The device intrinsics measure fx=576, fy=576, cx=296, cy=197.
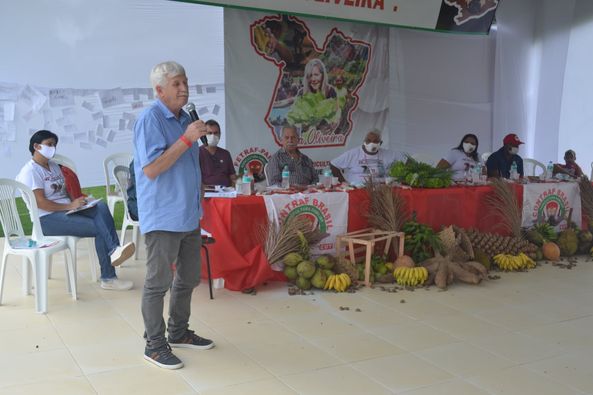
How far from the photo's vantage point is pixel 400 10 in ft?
21.2

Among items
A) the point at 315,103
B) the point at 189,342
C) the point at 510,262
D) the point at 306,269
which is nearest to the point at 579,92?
the point at 315,103

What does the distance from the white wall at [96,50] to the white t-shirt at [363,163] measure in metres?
1.42

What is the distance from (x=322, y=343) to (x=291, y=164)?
2.49 metres

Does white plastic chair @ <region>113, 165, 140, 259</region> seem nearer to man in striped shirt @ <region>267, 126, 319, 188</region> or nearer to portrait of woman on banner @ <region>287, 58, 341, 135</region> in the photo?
man in striped shirt @ <region>267, 126, 319, 188</region>

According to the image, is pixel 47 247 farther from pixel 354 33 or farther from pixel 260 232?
pixel 354 33

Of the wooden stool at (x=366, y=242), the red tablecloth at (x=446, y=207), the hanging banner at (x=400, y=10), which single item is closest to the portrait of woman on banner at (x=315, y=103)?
the hanging banner at (x=400, y=10)

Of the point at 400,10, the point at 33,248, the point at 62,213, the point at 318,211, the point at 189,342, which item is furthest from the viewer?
the point at 400,10

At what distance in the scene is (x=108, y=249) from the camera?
4215 mm

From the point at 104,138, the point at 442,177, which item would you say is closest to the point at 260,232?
the point at 442,177

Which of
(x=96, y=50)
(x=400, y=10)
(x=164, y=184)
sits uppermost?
(x=400, y=10)

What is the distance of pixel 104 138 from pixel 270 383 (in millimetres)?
4373

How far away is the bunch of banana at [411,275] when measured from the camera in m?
4.39

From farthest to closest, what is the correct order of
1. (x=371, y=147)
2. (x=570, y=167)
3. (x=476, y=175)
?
(x=570, y=167)
(x=371, y=147)
(x=476, y=175)

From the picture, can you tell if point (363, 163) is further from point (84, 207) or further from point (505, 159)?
point (84, 207)
